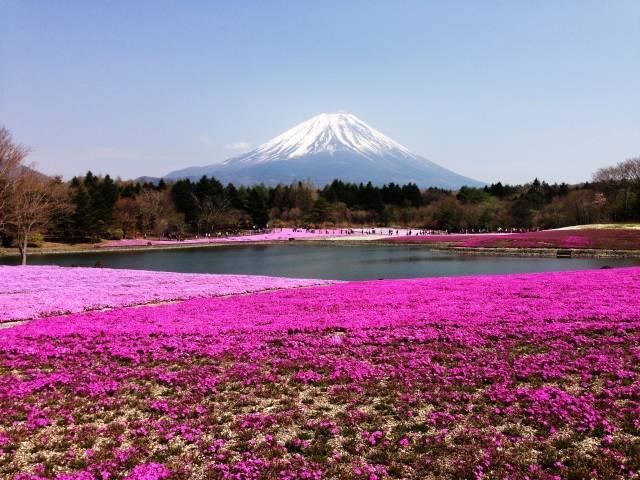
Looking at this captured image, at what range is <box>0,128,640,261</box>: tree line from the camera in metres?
85.7

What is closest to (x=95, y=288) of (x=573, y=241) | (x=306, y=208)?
(x=573, y=241)

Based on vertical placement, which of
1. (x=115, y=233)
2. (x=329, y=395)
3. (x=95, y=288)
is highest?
(x=115, y=233)

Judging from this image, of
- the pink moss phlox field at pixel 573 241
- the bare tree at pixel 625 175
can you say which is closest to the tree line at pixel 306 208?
the bare tree at pixel 625 175

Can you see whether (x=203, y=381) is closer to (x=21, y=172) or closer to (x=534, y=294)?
(x=534, y=294)

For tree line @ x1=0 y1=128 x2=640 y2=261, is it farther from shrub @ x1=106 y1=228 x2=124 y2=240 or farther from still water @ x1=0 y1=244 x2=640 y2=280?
still water @ x1=0 y1=244 x2=640 y2=280

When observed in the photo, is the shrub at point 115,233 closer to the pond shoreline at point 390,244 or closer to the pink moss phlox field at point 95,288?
the pond shoreline at point 390,244

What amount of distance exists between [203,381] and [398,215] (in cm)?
12808

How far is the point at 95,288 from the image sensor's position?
2639 cm

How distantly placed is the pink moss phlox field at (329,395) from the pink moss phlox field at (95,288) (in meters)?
3.78

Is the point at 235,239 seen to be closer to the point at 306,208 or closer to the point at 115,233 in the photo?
the point at 115,233

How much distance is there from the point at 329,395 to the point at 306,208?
424ft

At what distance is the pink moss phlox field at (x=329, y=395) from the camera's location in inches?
277

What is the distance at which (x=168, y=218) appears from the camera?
331 feet

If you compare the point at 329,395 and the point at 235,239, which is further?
the point at 235,239
